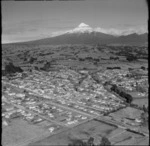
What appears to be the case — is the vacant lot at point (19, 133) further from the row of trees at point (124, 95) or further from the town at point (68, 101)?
the row of trees at point (124, 95)

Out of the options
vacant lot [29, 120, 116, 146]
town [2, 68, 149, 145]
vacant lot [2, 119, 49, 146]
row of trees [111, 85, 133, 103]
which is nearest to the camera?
vacant lot [29, 120, 116, 146]

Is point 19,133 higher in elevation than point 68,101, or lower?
lower

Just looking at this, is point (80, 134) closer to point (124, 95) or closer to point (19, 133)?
point (19, 133)

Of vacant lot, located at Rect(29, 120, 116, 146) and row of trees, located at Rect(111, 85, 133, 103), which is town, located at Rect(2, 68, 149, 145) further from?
vacant lot, located at Rect(29, 120, 116, 146)

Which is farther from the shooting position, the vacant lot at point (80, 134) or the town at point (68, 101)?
the town at point (68, 101)

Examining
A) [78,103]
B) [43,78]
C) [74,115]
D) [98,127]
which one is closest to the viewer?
[98,127]

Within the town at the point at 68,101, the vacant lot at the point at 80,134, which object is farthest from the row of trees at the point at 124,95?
the vacant lot at the point at 80,134

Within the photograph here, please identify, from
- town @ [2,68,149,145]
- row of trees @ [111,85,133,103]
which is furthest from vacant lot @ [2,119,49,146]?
row of trees @ [111,85,133,103]

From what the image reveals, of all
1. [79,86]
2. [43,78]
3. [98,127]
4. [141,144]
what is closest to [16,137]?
[98,127]

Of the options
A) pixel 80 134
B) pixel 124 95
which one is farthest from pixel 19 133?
pixel 124 95

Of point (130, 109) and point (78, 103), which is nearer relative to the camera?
point (130, 109)

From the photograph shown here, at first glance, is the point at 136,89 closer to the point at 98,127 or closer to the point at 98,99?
the point at 98,99
